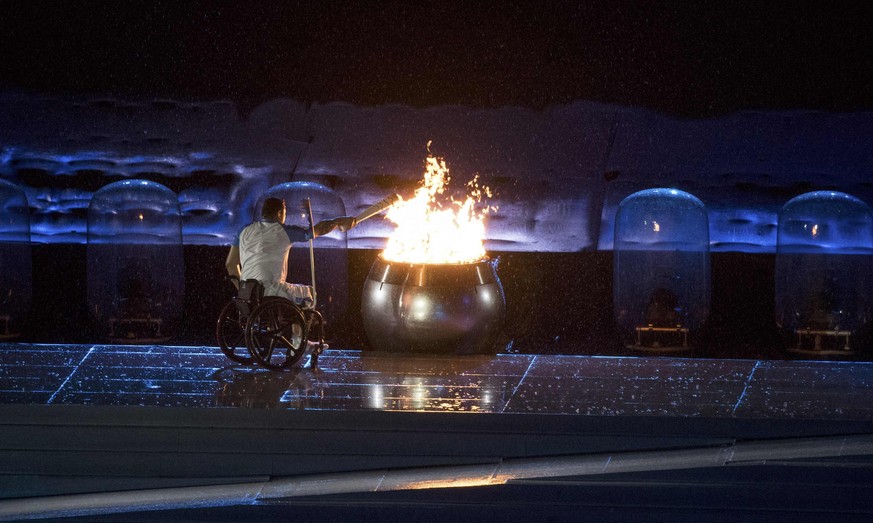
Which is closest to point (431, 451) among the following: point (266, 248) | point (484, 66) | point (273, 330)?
point (273, 330)

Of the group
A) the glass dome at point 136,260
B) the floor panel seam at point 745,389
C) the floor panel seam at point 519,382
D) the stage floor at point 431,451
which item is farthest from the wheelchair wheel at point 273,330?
the floor panel seam at point 745,389

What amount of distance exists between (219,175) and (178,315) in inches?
46.4

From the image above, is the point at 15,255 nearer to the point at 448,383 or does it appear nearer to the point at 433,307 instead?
the point at 433,307

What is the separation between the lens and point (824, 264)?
800 centimetres

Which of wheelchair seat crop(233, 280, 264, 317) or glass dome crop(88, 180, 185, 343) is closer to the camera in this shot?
wheelchair seat crop(233, 280, 264, 317)

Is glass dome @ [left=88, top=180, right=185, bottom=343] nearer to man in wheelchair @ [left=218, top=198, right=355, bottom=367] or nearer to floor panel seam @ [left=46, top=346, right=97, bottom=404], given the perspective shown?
floor panel seam @ [left=46, top=346, right=97, bottom=404]

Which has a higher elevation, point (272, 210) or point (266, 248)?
point (272, 210)

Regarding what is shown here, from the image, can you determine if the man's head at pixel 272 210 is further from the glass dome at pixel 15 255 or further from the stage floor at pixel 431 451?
the glass dome at pixel 15 255

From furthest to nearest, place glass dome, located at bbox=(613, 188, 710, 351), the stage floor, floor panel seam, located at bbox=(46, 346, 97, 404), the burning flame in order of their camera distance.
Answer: glass dome, located at bbox=(613, 188, 710, 351) < the burning flame < floor panel seam, located at bbox=(46, 346, 97, 404) < the stage floor

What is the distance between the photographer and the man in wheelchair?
6.22 metres

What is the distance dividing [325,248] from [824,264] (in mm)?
3633

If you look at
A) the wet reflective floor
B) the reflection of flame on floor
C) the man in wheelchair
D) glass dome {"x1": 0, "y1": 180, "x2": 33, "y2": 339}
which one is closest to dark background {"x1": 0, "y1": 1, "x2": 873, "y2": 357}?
glass dome {"x1": 0, "y1": 180, "x2": 33, "y2": 339}

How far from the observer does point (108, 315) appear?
821cm

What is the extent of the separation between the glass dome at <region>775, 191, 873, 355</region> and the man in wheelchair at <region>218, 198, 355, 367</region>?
141 inches
